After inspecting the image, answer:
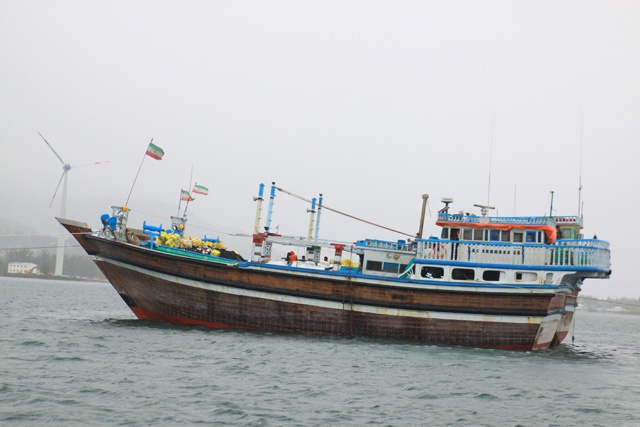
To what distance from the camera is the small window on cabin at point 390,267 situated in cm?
2755

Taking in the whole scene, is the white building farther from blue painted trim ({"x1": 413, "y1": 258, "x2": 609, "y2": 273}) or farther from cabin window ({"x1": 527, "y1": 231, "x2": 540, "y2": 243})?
cabin window ({"x1": 527, "y1": 231, "x2": 540, "y2": 243})

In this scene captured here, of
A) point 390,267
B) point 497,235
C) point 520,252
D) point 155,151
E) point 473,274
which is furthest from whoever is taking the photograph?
point 155,151

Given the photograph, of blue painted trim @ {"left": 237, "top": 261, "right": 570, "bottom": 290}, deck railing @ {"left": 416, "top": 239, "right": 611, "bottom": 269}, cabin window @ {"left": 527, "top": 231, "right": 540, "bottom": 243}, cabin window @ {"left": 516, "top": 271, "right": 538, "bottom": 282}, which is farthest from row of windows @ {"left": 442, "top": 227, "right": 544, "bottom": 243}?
blue painted trim @ {"left": 237, "top": 261, "right": 570, "bottom": 290}

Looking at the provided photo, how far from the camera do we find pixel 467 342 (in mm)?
25797

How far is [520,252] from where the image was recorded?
26109 millimetres

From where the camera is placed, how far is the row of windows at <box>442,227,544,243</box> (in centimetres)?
2686

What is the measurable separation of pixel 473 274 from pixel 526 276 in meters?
1.95

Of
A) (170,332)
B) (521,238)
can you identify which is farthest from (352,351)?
(521,238)

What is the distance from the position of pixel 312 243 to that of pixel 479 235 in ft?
21.8

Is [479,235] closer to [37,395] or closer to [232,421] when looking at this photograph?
[232,421]

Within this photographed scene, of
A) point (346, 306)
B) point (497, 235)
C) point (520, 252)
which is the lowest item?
point (346, 306)

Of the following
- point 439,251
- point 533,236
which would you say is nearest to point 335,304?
point 439,251

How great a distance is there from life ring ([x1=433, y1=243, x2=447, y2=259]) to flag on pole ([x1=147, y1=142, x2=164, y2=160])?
13.1 metres

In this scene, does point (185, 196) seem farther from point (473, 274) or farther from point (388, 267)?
point (473, 274)
